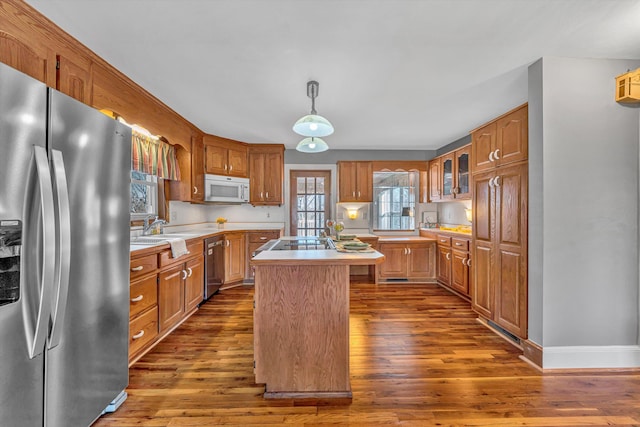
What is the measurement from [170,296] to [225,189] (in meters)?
2.01

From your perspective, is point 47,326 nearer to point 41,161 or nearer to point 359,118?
point 41,161

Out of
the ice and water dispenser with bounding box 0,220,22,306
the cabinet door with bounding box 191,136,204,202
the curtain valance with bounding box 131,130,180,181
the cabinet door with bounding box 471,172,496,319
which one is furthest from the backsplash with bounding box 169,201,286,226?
the ice and water dispenser with bounding box 0,220,22,306

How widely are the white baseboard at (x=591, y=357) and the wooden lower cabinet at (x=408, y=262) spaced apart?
243 cm

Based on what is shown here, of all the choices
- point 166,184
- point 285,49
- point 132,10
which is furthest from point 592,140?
point 166,184

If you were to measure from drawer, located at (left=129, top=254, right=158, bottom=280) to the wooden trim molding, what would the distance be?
3101 mm

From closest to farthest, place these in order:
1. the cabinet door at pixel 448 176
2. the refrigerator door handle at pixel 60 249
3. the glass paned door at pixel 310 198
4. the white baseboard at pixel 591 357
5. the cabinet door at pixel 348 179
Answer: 1. the refrigerator door handle at pixel 60 249
2. the white baseboard at pixel 591 357
3. the cabinet door at pixel 448 176
4. the cabinet door at pixel 348 179
5. the glass paned door at pixel 310 198

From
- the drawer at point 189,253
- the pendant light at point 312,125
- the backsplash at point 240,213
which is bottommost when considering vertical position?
the drawer at point 189,253

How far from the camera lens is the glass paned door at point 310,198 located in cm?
517

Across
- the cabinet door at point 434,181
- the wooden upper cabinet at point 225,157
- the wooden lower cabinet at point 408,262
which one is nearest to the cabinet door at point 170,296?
the wooden upper cabinet at point 225,157

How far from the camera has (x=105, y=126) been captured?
1.52 metres

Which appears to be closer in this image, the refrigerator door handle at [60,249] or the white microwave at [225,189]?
the refrigerator door handle at [60,249]

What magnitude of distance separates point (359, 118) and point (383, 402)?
2841 millimetres

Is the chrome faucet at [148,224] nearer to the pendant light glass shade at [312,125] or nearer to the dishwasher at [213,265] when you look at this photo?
the dishwasher at [213,265]

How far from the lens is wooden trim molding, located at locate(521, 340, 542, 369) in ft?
7.02
